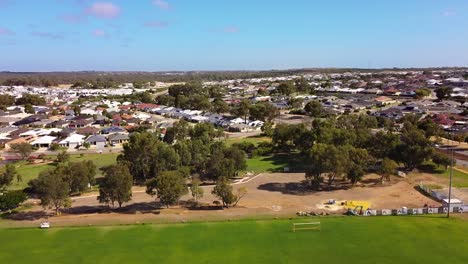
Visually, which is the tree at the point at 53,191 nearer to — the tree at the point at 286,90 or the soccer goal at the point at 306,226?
the soccer goal at the point at 306,226

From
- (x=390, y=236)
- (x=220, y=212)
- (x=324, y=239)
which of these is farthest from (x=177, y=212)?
(x=390, y=236)

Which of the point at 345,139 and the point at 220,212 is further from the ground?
the point at 345,139

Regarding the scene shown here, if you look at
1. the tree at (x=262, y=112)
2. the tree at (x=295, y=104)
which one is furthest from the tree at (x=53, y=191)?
the tree at (x=295, y=104)

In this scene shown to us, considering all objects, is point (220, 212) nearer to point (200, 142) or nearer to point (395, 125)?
point (200, 142)

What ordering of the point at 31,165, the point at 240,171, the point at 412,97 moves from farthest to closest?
the point at 412,97 → the point at 31,165 → the point at 240,171

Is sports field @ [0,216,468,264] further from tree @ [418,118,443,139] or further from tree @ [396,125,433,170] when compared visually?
tree @ [418,118,443,139]

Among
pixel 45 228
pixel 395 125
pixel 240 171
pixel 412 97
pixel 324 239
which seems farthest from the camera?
pixel 412 97
